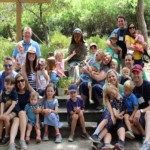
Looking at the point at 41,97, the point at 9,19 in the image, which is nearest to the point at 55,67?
the point at 41,97

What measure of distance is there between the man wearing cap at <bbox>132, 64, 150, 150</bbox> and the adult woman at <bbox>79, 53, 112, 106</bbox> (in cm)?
76

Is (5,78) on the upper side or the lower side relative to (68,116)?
upper

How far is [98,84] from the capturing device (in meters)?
6.31

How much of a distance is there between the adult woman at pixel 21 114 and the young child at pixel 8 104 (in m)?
0.10

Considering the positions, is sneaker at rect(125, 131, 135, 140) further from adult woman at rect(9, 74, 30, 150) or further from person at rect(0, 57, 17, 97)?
person at rect(0, 57, 17, 97)

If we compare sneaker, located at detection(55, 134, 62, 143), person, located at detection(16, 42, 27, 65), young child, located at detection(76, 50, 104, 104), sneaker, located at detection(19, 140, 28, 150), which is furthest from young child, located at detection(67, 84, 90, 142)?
person, located at detection(16, 42, 27, 65)

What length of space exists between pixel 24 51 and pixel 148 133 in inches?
125

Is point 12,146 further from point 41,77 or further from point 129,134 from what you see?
point 129,134

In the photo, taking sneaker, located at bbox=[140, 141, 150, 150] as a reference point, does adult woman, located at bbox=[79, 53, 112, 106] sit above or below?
above

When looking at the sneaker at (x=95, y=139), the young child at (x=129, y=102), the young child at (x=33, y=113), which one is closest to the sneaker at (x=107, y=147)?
the sneaker at (x=95, y=139)

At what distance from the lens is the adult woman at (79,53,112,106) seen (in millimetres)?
6238

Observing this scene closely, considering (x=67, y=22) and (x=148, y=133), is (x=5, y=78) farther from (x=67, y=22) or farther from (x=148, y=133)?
(x=67, y=22)

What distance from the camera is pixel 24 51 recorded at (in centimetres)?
704

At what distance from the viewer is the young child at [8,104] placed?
561 centimetres
